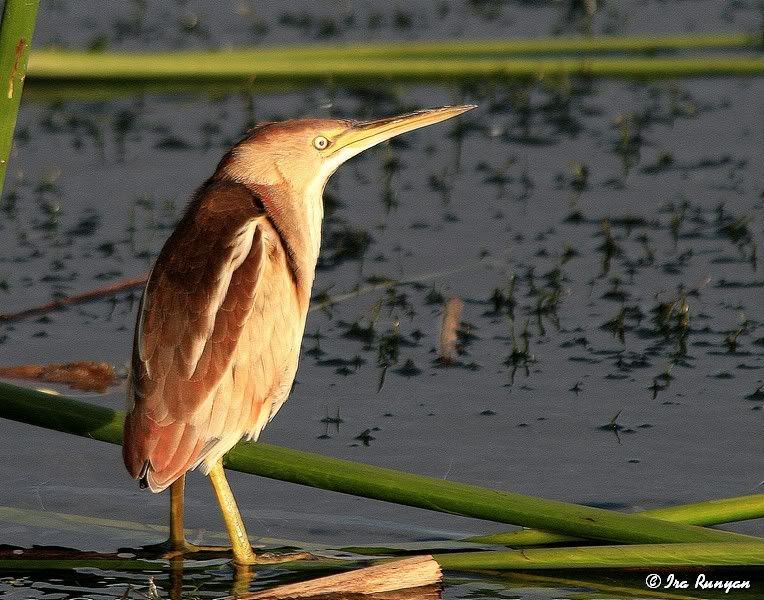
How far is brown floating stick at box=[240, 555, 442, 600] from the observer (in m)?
3.46

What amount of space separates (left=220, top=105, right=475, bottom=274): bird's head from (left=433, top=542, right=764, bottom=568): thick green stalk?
925 mm

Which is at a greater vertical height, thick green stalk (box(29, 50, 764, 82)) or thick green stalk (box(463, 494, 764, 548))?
thick green stalk (box(29, 50, 764, 82))

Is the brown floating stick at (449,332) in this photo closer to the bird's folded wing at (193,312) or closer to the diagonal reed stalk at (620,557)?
the bird's folded wing at (193,312)

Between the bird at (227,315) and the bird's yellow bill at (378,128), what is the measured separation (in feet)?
0.13

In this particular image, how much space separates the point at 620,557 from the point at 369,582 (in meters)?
0.54

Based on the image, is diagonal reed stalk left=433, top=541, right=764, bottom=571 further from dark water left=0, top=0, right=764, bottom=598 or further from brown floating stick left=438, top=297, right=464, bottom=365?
brown floating stick left=438, top=297, right=464, bottom=365

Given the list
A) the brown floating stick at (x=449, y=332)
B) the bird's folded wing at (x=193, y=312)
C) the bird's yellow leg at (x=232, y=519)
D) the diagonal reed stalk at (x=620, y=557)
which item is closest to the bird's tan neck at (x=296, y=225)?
the bird's folded wing at (x=193, y=312)

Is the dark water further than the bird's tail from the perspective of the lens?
Yes

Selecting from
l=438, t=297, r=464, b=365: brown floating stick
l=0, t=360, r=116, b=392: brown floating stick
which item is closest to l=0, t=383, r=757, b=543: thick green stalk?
l=0, t=360, r=116, b=392: brown floating stick

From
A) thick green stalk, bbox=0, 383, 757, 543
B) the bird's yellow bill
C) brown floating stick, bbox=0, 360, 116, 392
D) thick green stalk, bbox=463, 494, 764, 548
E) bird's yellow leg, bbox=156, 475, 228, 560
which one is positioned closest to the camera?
thick green stalk, bbox=0, 383, 757, 543

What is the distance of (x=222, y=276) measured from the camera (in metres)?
3.67

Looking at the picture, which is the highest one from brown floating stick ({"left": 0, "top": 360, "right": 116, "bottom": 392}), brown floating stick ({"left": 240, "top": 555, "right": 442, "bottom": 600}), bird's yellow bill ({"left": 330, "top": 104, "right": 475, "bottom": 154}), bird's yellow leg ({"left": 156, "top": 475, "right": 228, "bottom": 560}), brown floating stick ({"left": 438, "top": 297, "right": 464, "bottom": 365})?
bird's yellow bill ({"left": 330, "top": 104, "right": 475, "bottom": 154})

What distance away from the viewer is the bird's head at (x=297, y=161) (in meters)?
3.96

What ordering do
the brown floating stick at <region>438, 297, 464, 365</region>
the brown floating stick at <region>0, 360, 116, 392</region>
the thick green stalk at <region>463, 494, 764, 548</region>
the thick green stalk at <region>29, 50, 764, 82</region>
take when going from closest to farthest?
the thick green stalk at <region>463, 494, 764, 548</region>, the brown floating stick at <region>0, 360, 116, 392</region>, the brown floating stick at <region>438, 297, 464, 365</region>, the thick green stalk at <region>29, 50, 764, 82</region>
